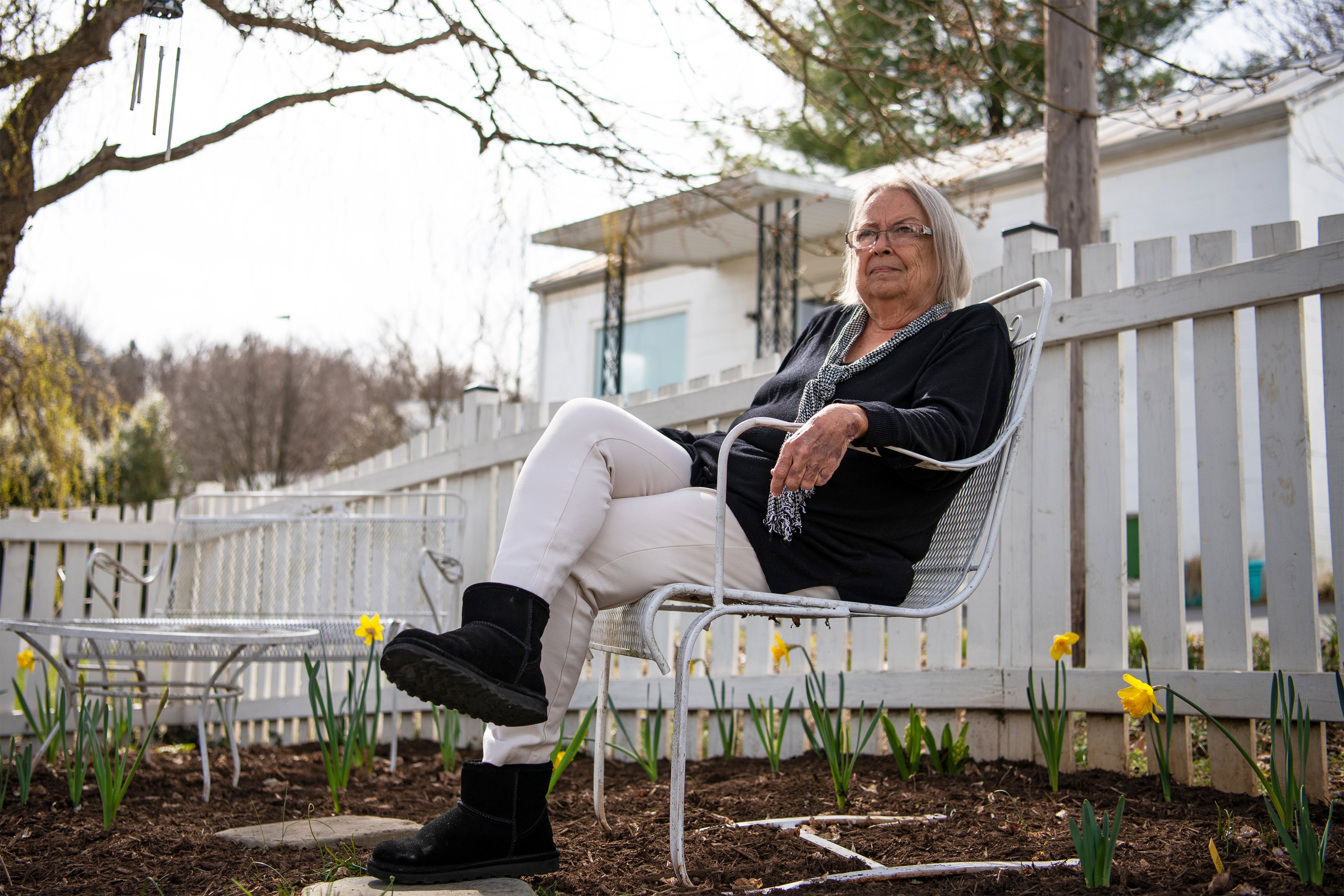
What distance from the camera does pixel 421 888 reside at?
5.13 ft

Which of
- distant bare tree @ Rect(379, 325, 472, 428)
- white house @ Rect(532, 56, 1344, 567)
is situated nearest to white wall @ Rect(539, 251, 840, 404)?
white house @ Rect(532, 56, 1344, 567)

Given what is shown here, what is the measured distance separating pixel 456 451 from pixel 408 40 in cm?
149

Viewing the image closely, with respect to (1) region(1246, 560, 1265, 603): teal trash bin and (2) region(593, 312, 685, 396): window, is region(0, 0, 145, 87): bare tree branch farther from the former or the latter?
(2) region(593, 312, 685, 396): window

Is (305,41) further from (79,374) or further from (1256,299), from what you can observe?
(1256,299)

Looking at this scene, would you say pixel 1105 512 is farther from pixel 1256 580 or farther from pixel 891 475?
pixel 1256 580

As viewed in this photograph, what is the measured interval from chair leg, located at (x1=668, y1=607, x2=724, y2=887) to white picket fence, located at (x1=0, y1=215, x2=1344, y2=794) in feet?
3.80

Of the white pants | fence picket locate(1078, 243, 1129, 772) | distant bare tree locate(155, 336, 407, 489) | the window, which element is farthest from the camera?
distant bare tree locate(155, 336, 407, 489)

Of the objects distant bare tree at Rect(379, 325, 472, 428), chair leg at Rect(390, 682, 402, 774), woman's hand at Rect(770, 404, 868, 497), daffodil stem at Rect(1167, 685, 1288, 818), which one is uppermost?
distant bare tree at Rect(379, 325, 472, 428)

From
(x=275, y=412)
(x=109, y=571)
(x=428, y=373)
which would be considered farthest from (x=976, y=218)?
(x=275, y=412)

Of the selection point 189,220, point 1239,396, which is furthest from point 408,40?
point 1239,396

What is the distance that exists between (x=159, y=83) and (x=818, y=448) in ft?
5.88

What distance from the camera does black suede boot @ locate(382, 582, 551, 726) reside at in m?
1.40

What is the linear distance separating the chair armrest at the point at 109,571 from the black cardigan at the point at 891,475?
8.36 ft

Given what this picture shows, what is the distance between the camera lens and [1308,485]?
2.16m
